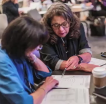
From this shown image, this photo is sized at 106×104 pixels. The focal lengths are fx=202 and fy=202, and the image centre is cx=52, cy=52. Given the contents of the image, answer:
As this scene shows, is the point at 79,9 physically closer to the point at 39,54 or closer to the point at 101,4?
the point at 101,4

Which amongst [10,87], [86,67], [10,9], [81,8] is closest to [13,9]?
[10,9]

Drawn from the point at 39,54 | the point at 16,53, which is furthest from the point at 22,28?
the point at 39,54

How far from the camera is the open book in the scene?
99cm

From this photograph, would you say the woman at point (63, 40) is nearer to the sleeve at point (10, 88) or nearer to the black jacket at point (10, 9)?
the sleeve at point (10, 88)

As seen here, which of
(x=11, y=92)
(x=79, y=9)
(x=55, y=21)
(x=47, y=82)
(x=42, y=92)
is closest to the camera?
(x=11, y=92)

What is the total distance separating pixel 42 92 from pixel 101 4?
427cm

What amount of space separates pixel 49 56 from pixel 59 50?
12cm

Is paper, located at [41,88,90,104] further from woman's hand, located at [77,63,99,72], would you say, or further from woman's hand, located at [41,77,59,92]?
woman's hand, located at [77,63,99,72]

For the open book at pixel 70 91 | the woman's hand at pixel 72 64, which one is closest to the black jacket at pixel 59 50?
the woman's hand at pixel 72 64

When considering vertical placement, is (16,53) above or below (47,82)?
above

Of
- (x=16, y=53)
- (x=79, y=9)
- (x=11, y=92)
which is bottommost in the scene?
(x=79, y=9)

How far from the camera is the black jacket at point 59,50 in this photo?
4.85 ft

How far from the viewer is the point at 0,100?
939 millimetres

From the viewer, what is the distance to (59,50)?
5.17 feet
